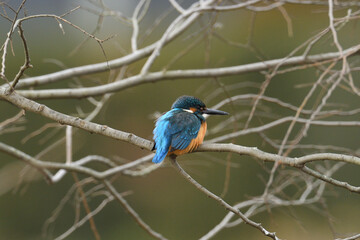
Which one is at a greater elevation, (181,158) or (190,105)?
(190,105)

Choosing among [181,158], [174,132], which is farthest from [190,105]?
[181,158]

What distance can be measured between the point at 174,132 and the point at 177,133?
0.02m

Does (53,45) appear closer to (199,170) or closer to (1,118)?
(1,118)

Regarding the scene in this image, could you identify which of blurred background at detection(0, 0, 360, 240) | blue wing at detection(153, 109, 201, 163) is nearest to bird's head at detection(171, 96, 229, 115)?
blue wing at detection(153, 109, 201, 163)

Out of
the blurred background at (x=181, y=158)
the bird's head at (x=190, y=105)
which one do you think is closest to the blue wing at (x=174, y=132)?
the bird's head at (x=190, y=105)

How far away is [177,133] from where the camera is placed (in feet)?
8.38

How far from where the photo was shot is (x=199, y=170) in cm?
560

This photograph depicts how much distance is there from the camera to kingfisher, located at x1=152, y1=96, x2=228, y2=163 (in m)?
2.44

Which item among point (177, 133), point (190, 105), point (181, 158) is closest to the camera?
point (177, 133)

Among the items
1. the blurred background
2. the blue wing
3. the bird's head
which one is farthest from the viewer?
the blurred background

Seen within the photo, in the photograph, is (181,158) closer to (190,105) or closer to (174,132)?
(190,105)

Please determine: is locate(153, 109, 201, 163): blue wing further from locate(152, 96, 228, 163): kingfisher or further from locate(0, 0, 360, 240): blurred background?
locate(0, 0, 360, 240): blurred background

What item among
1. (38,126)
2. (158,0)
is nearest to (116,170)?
(38,126)

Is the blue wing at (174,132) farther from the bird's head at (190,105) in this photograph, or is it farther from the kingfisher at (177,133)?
the bird's head at (190,105)
